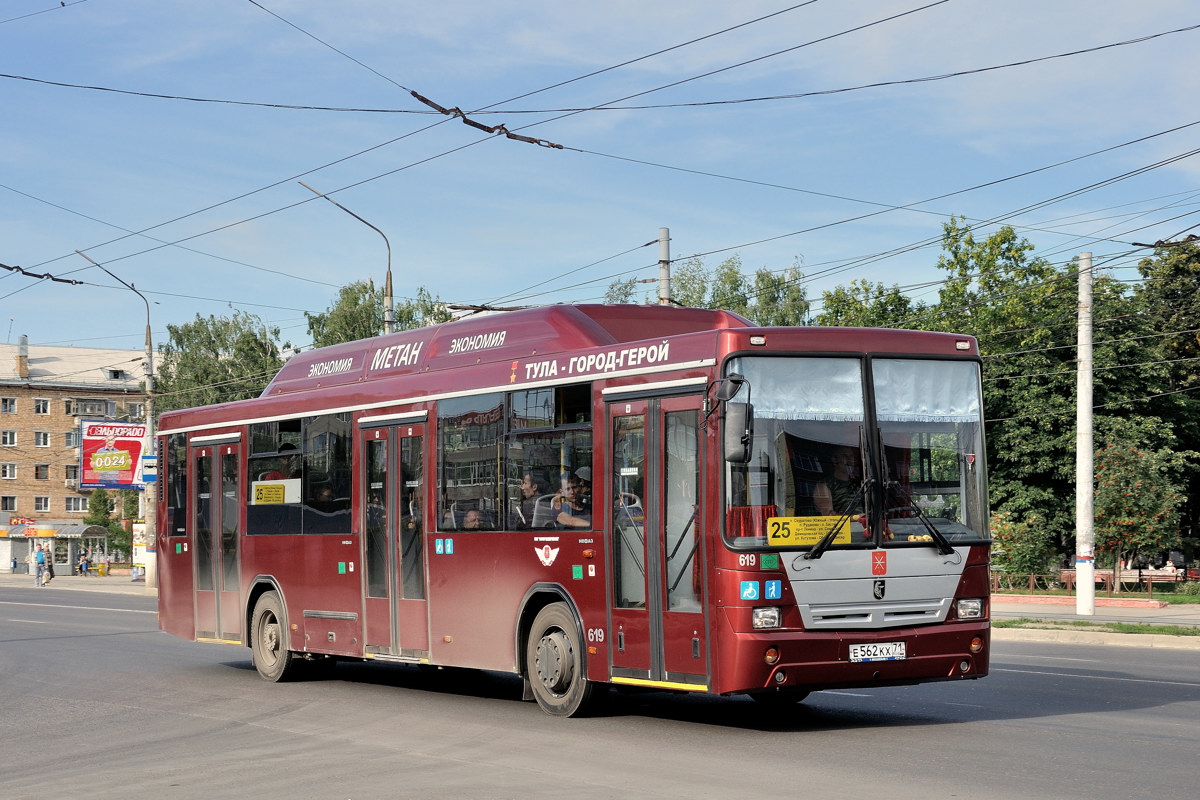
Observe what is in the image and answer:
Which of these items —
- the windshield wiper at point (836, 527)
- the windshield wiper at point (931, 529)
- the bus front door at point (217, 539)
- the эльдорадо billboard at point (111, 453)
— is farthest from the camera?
the эльдорадо billboard at point (111, 453)

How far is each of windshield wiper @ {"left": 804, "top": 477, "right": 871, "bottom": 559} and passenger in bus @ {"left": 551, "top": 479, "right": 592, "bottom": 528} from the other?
221 cm

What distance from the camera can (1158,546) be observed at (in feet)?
120

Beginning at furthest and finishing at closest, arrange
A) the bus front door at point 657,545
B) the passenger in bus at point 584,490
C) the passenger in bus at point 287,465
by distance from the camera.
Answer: the passenger in bus at point 287,465 → the passenger in bus at point 584,490 → the bus front door at point 657,545

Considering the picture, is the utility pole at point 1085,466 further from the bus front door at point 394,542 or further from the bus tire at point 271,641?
the bus front door at point 394,542

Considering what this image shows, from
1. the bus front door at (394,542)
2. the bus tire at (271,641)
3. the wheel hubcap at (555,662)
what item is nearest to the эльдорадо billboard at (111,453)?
the bus tire at (271,641)

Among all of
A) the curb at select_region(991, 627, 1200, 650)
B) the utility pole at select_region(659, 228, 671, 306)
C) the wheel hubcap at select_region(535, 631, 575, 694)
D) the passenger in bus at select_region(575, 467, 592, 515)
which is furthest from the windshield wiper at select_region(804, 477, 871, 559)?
the utility pole at select_region(659, 228, 671, 306)

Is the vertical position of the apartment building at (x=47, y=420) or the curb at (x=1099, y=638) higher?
the apartment building at (x=47, y=420)

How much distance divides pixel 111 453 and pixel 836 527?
1935 inches

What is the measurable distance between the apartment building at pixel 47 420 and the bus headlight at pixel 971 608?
107 m

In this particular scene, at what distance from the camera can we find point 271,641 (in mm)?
17500

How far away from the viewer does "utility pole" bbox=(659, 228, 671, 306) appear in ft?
87.3

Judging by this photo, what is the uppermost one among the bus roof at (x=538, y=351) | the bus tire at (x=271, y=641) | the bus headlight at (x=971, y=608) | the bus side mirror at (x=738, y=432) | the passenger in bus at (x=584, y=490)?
the bus roof at (x=538, y=351)

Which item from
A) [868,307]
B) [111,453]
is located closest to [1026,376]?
[868,307]

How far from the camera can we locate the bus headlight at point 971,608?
11.3 meters
